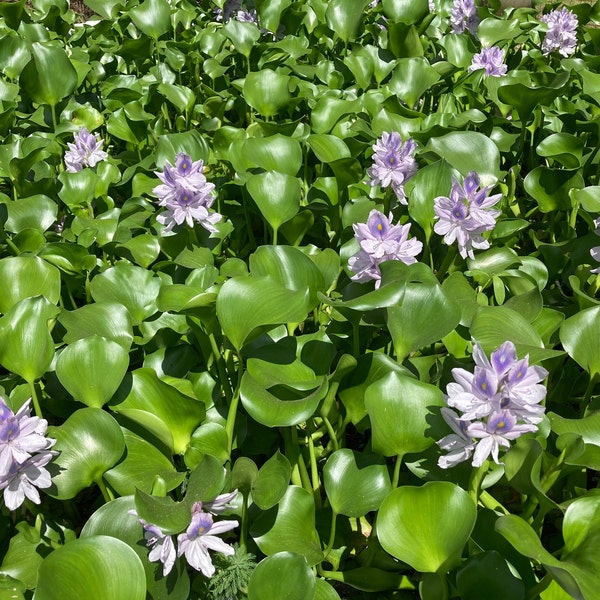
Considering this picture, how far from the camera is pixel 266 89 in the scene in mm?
2838

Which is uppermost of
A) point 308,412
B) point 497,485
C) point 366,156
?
point 308,412

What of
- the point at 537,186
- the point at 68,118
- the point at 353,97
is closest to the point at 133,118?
the point at 68,118

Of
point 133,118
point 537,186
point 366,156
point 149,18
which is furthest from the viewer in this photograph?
point 149,18

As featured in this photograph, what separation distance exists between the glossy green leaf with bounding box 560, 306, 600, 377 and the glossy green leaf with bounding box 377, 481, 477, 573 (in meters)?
0.51

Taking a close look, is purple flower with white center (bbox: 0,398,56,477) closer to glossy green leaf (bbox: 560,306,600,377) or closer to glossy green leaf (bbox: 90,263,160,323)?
glossy green leaf (bbox: 90,263,160,323)

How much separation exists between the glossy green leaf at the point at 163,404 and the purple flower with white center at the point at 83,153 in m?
1.31

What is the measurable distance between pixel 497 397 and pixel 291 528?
19.0 inches

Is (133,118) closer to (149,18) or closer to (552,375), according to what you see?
(149,18)

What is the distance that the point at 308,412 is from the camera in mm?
1397

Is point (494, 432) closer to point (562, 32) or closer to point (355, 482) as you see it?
point (355, 482)

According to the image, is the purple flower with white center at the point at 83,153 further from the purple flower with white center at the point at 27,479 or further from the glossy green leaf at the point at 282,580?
the glossy green leaf at the point at 282,580

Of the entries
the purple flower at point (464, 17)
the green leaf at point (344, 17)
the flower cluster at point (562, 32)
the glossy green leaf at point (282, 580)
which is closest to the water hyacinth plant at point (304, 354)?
the glossy green leaf at point (282, 580)

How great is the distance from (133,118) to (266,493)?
1918 mm

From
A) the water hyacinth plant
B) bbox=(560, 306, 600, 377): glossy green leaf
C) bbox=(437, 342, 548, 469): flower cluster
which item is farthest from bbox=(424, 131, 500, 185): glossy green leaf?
bbox=(437, 342, 548, 469): flower cluster
